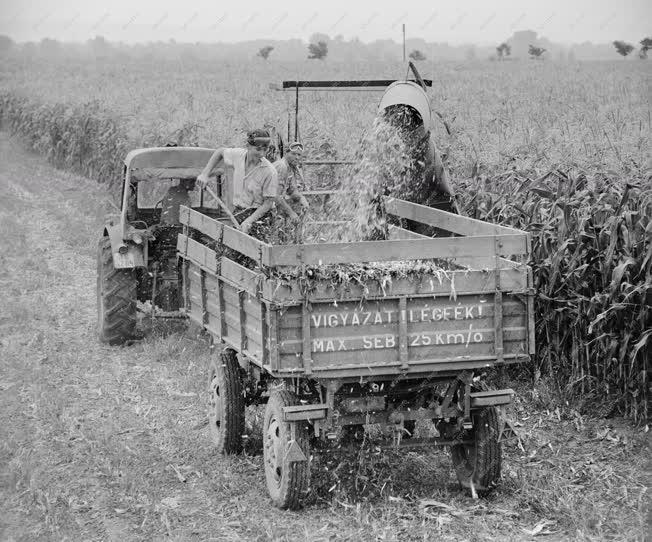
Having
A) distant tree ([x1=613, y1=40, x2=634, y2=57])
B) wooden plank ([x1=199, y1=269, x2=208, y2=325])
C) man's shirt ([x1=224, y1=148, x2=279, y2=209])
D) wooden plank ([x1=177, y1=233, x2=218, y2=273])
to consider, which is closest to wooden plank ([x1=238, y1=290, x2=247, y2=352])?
wooden plank ([x1=177, y1=233, x2=218, y2=273])

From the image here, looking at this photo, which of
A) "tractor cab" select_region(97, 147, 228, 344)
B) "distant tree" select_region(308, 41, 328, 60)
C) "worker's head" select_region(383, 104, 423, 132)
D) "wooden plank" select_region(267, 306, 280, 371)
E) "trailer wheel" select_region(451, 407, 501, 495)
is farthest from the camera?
"distant tree" select_region(308, 41, 328, 60)

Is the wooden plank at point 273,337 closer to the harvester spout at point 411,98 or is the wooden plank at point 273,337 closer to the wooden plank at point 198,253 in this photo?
the wooden plank at point 198,253

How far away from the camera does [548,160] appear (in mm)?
10805

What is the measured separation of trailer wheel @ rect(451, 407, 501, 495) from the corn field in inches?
62.2

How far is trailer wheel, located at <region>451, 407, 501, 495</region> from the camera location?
21.2 feet

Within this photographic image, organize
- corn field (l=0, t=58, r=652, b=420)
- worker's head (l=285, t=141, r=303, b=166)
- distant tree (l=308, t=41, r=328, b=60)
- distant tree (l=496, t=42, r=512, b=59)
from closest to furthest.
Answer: corn field (l=0, t=58, r=652, b=420), worker's head (l=285, t=141, r=303, b=166), distant tree (l=308, t=41, r=328, b=60), distant tree (l=496, t=42, r=512, b=59)

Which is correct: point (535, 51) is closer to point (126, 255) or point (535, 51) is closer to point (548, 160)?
point (548, 160)

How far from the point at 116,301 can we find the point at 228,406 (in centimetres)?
353

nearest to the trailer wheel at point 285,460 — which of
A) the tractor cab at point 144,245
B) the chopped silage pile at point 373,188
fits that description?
the chopped silage pile at point 373,188

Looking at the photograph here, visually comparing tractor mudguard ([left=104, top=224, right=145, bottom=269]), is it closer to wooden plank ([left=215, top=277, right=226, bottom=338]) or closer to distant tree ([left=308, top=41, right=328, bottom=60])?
wooden plank ([left=215, top=277, right=226, bottom=338])

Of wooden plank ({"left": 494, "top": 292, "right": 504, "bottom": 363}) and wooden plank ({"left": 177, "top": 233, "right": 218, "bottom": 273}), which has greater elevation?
wooden plank ({"left": 177, "top": 233, "right": 218, "bottom": 273})

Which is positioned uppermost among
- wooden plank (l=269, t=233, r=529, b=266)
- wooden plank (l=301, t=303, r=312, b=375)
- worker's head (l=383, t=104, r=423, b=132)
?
worker's head (l=383, t=104, r=423, b=132)

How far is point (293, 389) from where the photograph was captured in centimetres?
661

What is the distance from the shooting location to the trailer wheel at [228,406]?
730 cm
